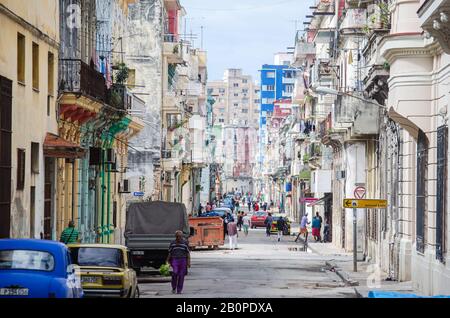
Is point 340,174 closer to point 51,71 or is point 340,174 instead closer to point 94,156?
point 94,156

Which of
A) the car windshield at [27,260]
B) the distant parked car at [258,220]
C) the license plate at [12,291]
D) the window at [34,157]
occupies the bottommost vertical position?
the distant parked car at [258,220]

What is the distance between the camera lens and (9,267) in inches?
630

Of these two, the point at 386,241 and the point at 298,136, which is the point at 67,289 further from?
the point at 298,136

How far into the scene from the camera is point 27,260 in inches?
647

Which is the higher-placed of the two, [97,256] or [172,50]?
[172,50]


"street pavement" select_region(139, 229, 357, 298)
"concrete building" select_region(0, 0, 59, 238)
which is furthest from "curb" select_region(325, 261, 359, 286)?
"concrete building" select_region(0, 0, 59, 238)

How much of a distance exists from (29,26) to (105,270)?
1046 centimetres

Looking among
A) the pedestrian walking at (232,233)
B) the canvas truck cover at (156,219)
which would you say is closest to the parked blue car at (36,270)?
the canvas truck cover at (156,219)

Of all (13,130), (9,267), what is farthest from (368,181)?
(9,267)

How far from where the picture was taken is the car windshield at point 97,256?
23.3 metres

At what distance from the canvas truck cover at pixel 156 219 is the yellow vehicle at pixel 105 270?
16665mm

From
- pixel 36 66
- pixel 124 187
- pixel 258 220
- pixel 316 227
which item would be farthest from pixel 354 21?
pixel 258 220

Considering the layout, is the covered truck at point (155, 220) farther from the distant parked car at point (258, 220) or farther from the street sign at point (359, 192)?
the distant parked car at point (258, 220)

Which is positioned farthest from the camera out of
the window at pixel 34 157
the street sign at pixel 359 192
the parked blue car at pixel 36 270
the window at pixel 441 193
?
the street sign at pixel 359 192
